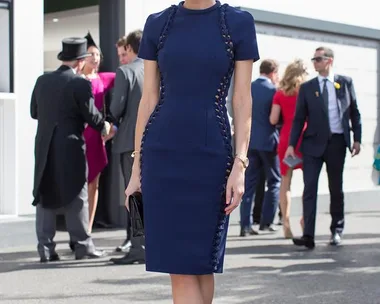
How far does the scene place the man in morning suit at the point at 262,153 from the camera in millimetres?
10898

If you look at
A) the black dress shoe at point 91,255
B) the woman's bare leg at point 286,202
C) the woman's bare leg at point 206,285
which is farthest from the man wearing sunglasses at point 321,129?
the woman's bare leg at point 206,285

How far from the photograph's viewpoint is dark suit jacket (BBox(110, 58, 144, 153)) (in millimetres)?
8617

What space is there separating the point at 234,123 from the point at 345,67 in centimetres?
1049

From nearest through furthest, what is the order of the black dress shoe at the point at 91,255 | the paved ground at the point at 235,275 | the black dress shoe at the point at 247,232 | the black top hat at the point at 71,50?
the paved ground at the point at 235,275
the black top hat at the point at 71,50
the black dress shoe at the point at 91,255
the black dress shoe at the point at 247,232

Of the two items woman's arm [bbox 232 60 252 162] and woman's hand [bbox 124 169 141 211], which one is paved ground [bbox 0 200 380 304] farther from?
woman's arm [bbox 232 60 252 162]

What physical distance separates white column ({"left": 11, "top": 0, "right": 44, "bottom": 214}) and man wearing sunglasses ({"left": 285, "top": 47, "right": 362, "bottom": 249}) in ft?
8.98

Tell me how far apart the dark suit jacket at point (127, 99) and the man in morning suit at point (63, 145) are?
19 centimetres

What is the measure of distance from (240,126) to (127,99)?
14.6 feet

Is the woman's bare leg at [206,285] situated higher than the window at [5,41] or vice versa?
the window at [5,41]

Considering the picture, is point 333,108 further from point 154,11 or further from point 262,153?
point 154,11

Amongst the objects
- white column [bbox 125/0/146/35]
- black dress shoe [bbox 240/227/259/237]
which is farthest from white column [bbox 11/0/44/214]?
black dress shoe [bbox 240/227/259/237]

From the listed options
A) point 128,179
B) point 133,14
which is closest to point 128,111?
point 128,179

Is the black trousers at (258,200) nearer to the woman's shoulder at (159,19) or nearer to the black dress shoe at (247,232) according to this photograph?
the black dress shoe at (247,232)

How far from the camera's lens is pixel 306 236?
9.62 metres
